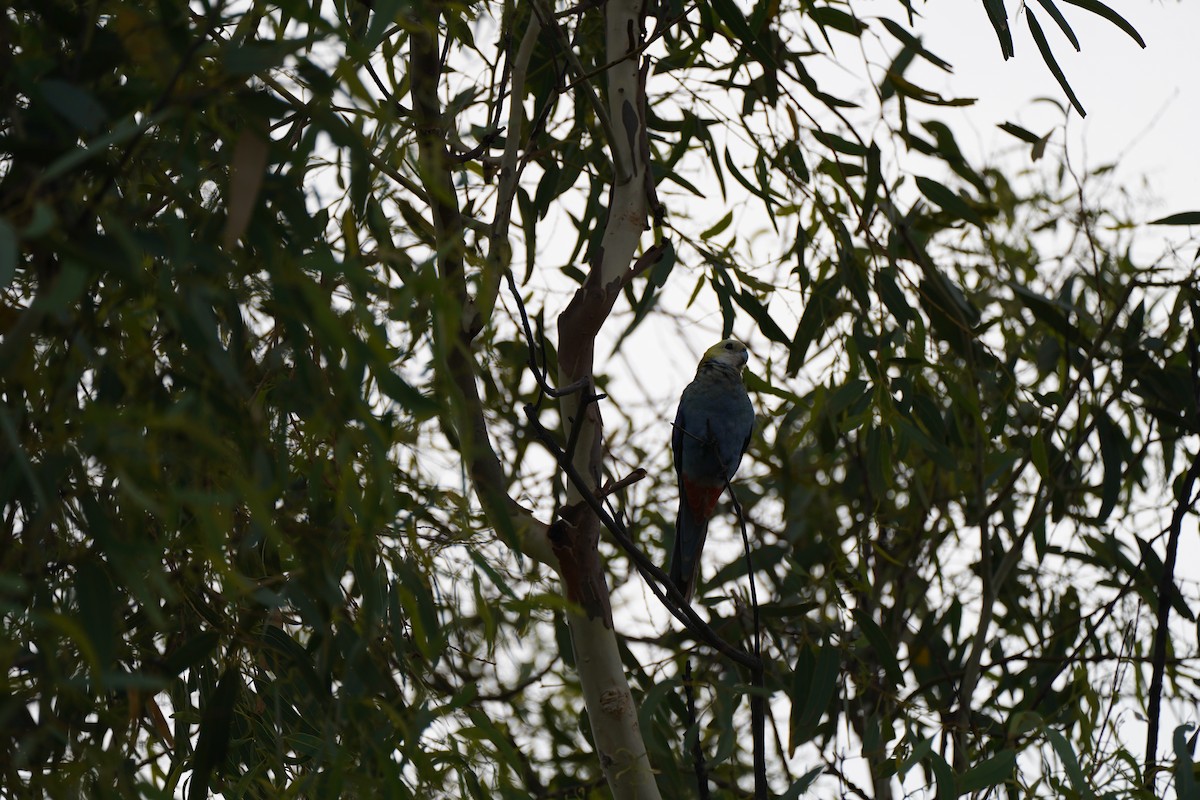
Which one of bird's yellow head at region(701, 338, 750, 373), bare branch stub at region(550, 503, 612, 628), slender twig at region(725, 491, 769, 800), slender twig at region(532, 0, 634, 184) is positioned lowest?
slender twig at region(725, 491, 769, 800)

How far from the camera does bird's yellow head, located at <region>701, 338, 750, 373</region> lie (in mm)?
2586

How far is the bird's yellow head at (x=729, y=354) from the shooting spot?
259cm

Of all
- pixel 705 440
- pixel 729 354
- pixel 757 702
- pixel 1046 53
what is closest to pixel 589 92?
pixel 1046 53

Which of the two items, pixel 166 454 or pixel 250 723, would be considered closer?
pixel 166 454

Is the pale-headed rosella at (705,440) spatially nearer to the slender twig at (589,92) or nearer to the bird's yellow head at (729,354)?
the bird's yellow head at (729,354)

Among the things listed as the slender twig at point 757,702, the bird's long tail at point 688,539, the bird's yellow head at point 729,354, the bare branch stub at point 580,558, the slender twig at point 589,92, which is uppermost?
the bird's yellow head at point 729,354

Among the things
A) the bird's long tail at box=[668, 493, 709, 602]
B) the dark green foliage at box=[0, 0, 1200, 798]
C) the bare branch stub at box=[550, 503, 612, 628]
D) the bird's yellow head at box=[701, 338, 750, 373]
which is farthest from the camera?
the bird's yellow head at box=[701, 338, 750, 373]

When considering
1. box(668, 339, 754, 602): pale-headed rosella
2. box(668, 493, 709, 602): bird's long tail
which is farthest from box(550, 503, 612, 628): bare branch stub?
box(668, 493, 709, 602): bird's long tail

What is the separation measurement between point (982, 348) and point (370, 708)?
145cm

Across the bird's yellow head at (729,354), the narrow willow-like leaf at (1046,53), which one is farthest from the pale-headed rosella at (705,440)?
the narrow willow-like leaf at (1046,53)

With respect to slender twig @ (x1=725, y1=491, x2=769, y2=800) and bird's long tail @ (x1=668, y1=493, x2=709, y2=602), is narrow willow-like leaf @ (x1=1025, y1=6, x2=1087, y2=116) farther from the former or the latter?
bird's long tail @ (x1=668, y1=493, x2=709, y2=602)

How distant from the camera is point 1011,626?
2.59 meters

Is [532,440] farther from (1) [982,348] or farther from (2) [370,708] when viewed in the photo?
(2) [370,708]

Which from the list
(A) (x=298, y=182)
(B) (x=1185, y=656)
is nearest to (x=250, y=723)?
(A) (x=298, y=182)
